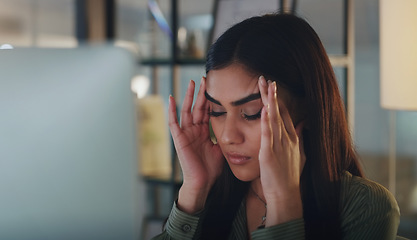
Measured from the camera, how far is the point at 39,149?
1.72ft

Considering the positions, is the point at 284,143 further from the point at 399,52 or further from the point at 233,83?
the point at 399,52

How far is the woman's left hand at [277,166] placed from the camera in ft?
2.79

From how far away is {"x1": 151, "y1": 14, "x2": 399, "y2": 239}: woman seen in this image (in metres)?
0.87

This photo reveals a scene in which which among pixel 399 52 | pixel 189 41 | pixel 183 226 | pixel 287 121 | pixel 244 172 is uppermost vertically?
pixel 189 41

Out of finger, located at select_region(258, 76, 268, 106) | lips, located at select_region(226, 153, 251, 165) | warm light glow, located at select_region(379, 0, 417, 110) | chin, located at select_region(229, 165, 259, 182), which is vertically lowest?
chin, located at select_region(229, 165, 259, 182)

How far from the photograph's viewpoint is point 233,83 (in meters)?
0.93

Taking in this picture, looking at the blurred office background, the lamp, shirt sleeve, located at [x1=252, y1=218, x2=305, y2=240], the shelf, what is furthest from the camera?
the shelf

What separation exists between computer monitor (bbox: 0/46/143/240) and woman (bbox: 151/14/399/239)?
1.26 ft

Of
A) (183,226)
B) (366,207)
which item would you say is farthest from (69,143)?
(366,207)

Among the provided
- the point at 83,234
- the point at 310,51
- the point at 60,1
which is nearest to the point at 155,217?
the point at 60,1

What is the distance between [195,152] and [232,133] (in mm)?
152

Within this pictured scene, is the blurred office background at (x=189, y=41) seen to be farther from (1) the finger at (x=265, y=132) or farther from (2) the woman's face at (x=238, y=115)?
(1) the finger at (x=265, y=132)

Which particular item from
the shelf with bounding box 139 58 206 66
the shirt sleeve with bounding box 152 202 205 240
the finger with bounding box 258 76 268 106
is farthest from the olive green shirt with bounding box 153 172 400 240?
the shelf with bounding box 139 58 206 66

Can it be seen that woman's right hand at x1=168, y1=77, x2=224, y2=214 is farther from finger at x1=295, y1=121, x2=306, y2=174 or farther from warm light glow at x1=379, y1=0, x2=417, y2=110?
warm light glow at x1=379, y1=0, x2=417, y2=110
